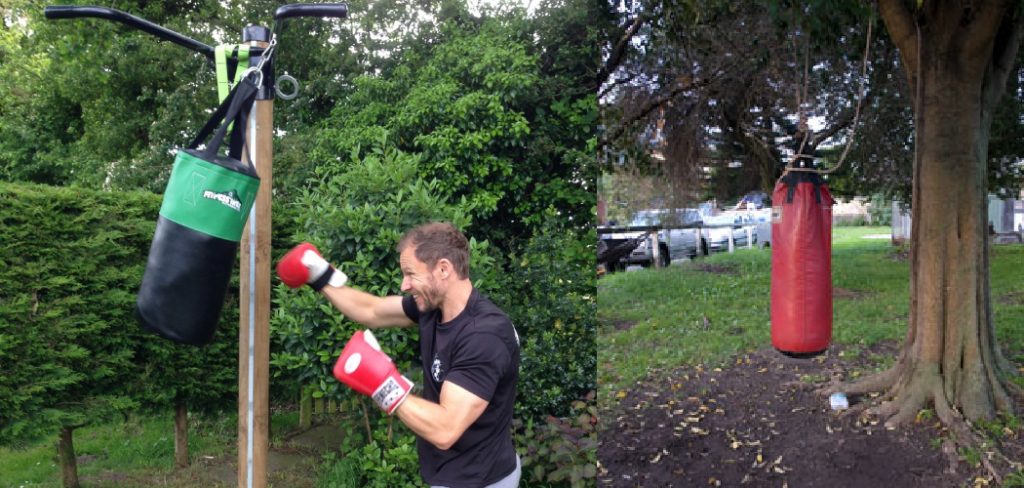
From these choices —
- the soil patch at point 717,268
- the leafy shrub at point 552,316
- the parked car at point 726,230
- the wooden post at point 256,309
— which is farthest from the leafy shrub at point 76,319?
the parked car at point 726,230

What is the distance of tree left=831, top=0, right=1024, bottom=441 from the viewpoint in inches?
168

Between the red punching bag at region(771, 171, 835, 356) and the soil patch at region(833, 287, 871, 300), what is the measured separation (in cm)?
374

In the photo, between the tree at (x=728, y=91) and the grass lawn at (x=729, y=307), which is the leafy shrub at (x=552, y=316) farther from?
the tree at (x=728, y=91)

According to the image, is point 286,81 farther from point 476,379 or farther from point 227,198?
point 476,379

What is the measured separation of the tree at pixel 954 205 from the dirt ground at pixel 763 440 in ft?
0.77

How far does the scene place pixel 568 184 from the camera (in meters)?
5.11

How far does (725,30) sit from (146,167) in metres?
5.16

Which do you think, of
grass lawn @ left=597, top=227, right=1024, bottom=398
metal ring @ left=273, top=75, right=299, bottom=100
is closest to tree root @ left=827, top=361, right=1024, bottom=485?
grass lawn @ left=597, top=227, right=1024, bottom=398

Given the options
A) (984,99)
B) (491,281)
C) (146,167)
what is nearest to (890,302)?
(984,99)

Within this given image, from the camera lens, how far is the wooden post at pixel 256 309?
2.17 metres

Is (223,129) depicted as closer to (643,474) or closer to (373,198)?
(373,198)

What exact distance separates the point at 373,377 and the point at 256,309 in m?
0.62

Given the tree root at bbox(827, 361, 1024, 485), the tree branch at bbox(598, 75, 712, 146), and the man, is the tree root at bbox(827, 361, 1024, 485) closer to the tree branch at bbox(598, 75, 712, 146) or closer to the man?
the tree branch at bbox(598, 75, 712, 146)

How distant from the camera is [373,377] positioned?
176cm
